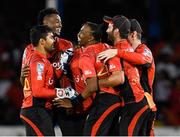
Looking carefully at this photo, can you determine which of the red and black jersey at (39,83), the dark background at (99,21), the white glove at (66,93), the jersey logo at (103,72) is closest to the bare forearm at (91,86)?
the jersey logo at (103,72)

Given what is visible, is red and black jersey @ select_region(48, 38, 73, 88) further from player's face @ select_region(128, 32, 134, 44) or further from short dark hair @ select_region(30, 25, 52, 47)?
player's face @ select_region(128, 32, 134, 44)

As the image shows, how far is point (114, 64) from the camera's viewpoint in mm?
6809

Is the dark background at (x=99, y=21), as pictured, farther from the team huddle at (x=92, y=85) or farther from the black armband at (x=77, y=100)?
the black armband at (x=77, y=100)

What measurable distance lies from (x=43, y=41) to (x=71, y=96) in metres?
0.65

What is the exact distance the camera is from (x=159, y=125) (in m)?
12.1

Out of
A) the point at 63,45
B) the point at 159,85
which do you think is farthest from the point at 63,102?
the point at 159,85

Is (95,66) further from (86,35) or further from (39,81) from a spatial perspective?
(39,81)

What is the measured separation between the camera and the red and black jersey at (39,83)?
22.4ft

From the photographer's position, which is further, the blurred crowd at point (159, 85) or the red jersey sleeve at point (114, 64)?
the blurred crowd at point (159, 85)

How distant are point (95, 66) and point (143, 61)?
1.72 feet

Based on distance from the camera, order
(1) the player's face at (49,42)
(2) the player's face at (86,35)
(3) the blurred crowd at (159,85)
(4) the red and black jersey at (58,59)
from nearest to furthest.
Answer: (1) the player's face at (49,42) < (2) the player's face at (86,35) < (4) the red and black jersey at (58,59) < (3) the blurred crowd at (159,85)

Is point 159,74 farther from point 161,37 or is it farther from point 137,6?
point 137,6

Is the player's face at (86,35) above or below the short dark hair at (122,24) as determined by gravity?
below

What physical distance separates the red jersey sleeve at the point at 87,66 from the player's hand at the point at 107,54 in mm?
104
